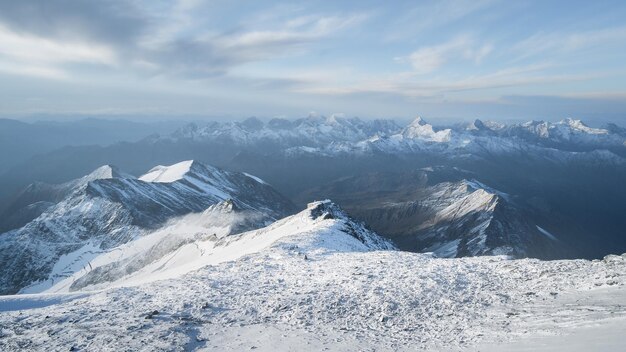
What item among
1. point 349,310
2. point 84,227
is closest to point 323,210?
point 349,310

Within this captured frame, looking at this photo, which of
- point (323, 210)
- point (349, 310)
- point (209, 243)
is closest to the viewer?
point (349, 310)

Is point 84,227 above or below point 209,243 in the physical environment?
below

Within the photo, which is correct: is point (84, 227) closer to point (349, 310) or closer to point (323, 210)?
point (323, 210)

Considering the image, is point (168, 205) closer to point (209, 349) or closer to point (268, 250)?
point (268, 250)

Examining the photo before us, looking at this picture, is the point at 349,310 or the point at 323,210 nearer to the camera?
the point at 349,310

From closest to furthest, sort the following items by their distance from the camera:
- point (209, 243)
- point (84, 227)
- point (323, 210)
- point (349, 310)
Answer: point (349, 310) < point (323, 210) < point (209, 243) < point (84, 227)

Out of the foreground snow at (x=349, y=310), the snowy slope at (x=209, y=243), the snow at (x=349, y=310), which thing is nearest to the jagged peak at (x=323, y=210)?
Answer: the snowy slope at (x=209, y=243)
